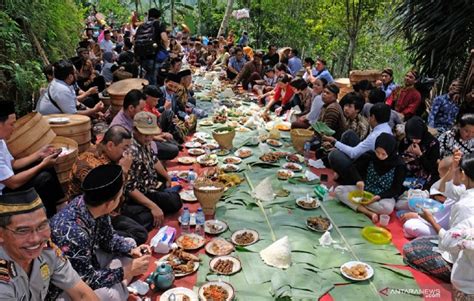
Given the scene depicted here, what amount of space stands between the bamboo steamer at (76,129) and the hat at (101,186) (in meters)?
2.38

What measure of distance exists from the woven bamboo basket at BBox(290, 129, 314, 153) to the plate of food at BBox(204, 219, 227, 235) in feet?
9.03

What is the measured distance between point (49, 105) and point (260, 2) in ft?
51.4

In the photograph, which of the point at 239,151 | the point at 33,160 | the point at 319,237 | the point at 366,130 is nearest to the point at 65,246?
the point at 33,160

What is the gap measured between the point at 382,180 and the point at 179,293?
9.91 ft

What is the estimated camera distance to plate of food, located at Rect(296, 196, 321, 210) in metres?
5.01

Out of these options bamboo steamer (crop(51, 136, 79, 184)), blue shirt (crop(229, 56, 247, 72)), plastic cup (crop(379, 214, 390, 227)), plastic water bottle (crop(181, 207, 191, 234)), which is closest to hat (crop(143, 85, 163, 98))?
bamboo steamer (crop(51, 136, 79, 184))

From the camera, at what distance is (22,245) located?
6.83 ft

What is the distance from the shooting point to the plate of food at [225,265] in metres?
3.70

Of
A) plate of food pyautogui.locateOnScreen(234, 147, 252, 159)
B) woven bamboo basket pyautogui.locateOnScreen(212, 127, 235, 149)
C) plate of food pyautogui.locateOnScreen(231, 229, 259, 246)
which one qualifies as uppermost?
woven bamboo basket pyautogui.locateOnScreen(212, 127, 235, 149)

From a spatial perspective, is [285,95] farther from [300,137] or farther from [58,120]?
[58,120]

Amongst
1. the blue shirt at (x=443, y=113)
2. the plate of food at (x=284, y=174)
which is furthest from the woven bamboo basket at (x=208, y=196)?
the blue shirt at (x=443, y=113)

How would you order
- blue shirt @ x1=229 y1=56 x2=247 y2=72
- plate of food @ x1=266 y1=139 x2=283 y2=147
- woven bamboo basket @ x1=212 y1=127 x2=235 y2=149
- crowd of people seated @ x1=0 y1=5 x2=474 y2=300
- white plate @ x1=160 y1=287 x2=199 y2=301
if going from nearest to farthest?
crowd of people seated @ x1=0 y1=5 x2=474 y2=300 → white plate @ x1=160 y1=287 x2=199 y2=301 → woven bamboo basket @ x1=212 y1=127 x2=235 y2=149 → plate of food @ x1=266 y1=139 x2=283 y2=147 → blue shirt @ x1=229 y1=56 x2=247 y2=72

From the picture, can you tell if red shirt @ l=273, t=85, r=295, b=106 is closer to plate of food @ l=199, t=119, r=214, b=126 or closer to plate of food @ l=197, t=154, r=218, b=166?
plate of food @ l=199, t=119, r=214, b=126

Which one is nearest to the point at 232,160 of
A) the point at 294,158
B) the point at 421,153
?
the point at 294,158
